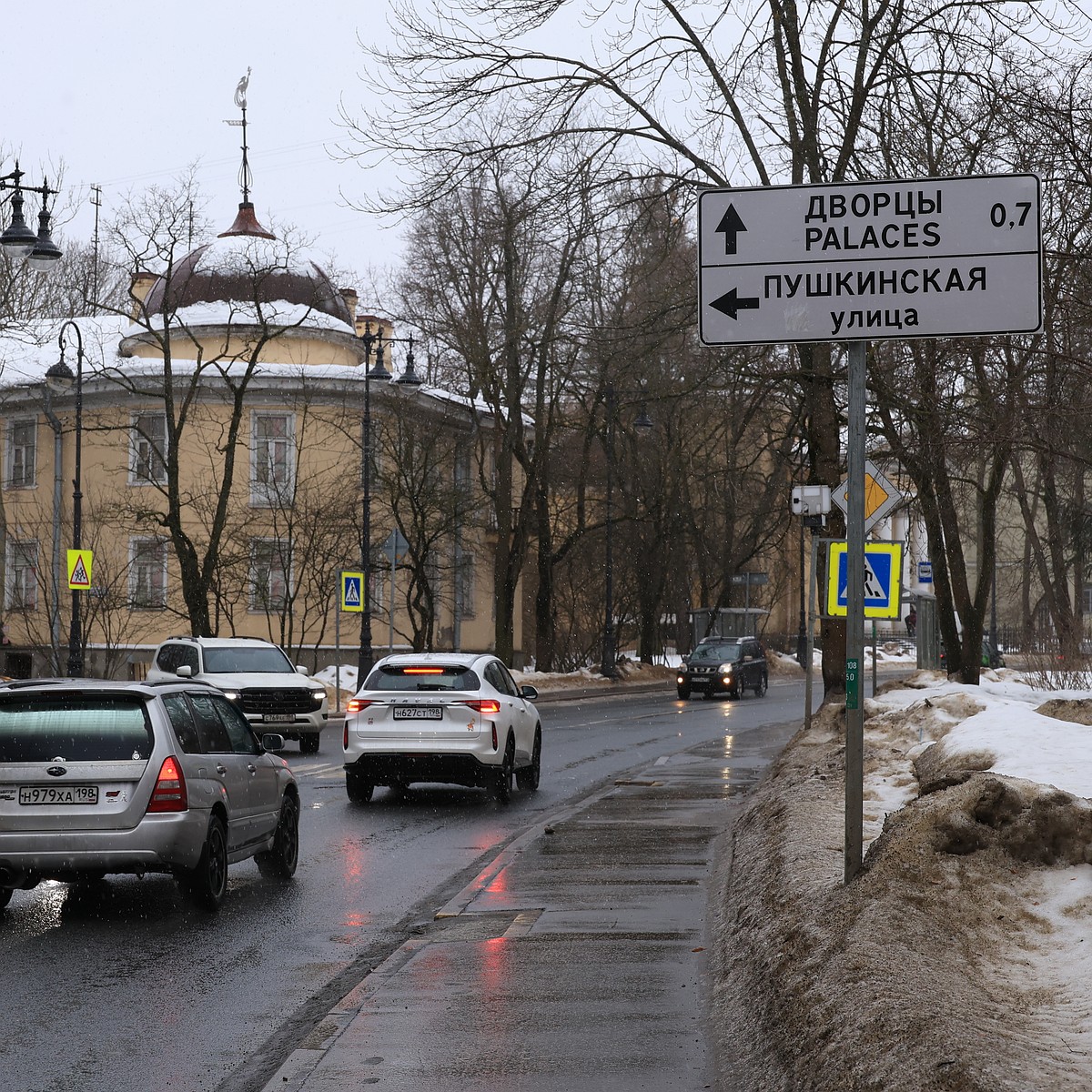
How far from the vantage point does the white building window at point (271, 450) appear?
1971 inches

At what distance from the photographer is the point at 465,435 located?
52.3 metres

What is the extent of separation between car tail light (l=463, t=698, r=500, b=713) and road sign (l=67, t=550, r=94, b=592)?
16.4 m

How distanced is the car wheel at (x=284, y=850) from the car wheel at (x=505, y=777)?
535 cm

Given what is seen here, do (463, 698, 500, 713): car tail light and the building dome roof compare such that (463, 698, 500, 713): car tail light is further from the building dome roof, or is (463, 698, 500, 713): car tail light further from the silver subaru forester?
the building dome roof

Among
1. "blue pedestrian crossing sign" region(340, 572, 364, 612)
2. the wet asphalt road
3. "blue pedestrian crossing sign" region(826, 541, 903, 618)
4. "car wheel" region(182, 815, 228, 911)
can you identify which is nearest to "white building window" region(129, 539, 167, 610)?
"blue pedestrian crossing sign" region(340, 572, 364, 612)

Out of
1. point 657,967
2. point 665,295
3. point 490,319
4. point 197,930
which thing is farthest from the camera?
point 490,319

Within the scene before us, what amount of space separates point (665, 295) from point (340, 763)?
8962mm

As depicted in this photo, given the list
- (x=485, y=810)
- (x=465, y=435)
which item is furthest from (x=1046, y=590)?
(x=465, y=435)

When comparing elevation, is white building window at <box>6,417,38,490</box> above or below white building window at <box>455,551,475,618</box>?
above

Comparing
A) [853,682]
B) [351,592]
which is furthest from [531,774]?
[351,592]

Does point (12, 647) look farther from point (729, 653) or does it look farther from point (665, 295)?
point (665, 295)

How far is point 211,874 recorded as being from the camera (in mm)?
10641

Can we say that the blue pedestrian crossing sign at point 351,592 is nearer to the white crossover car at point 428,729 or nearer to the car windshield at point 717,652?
the white crossover car at point 428,729

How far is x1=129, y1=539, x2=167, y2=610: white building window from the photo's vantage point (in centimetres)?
4850
